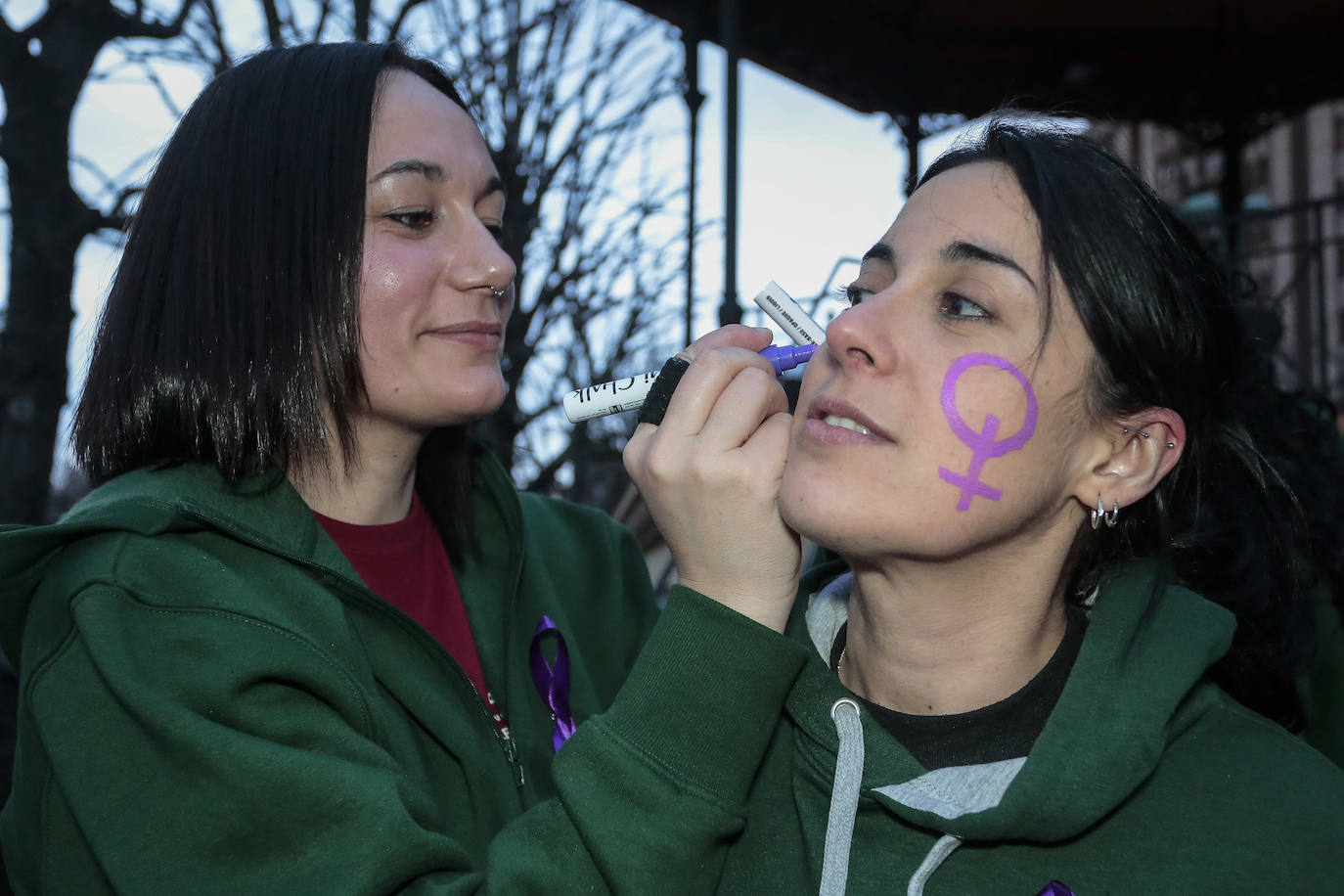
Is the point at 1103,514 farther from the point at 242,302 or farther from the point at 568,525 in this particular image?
the point at 242,302

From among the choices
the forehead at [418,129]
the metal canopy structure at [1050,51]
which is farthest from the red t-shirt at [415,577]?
the metal canopy structure at [1050,51]

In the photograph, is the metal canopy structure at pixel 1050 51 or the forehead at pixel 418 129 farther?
the metal canopy structure at pixel 1050 51

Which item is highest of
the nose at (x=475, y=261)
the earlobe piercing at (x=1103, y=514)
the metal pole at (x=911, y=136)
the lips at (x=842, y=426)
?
the metal pole at (x=911, y=136)

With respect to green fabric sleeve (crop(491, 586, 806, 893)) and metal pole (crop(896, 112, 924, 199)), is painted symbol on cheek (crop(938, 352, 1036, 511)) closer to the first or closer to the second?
green fabric sleeve (crop(491, 586, 806, 893))

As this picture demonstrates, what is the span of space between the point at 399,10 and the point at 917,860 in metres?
3.17

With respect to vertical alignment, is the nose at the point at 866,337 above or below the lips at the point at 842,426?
above

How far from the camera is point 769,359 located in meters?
1.85

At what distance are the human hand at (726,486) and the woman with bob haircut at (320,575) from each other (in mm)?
209

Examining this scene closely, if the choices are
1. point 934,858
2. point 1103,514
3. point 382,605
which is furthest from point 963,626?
point 382,605

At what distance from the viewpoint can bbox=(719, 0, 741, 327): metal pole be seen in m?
3.37

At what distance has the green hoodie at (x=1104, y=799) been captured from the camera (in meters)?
1.40

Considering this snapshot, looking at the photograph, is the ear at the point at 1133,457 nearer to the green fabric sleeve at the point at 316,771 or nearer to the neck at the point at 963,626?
the neck at the point at 963,626

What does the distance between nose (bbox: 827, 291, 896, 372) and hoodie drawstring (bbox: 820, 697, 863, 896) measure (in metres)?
0.51

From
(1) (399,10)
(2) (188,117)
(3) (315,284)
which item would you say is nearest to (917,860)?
(3) (315,284)
